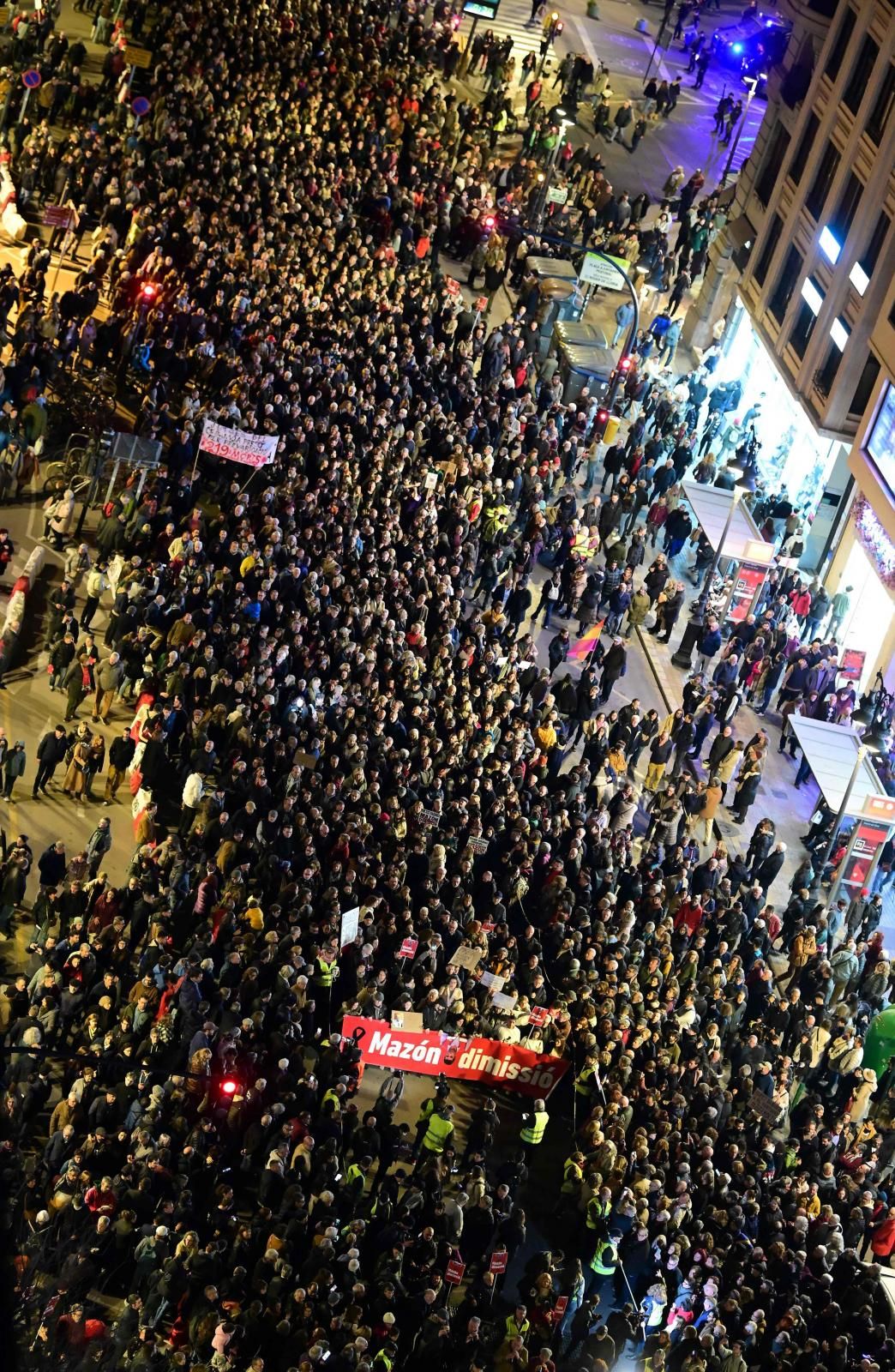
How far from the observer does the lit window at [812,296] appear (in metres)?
53.4

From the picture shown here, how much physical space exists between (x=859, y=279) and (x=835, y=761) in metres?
16.3

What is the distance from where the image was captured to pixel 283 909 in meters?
29.9

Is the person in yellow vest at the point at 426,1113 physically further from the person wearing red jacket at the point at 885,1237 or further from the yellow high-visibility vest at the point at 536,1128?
A: the person wearing red jacket at the point at 885,1237

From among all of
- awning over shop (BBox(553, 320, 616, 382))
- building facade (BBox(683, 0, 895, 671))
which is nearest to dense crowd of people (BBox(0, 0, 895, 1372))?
awning over shop (BBox(553, 320, 616, 382))

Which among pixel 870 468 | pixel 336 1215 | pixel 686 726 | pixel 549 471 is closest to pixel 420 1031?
pixel 336 1215

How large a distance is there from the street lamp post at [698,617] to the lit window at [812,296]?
30.4 ft

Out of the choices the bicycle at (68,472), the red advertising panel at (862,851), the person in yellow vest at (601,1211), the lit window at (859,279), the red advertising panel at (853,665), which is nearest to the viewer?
the person in yellow vest at (601,1211)

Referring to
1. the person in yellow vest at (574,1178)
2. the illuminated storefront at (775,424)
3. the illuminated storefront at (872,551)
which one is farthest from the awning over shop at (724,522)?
the person in yellow vest at (574,1178)

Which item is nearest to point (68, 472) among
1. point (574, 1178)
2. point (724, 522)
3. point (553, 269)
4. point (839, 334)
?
point (724, 522)

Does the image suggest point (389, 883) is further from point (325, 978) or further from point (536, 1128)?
point (536, 1128)

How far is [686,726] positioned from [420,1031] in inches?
489

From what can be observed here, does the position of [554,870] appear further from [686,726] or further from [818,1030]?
[686,726]

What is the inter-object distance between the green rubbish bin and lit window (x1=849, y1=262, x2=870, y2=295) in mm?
21615

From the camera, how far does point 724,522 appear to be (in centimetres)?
4638
